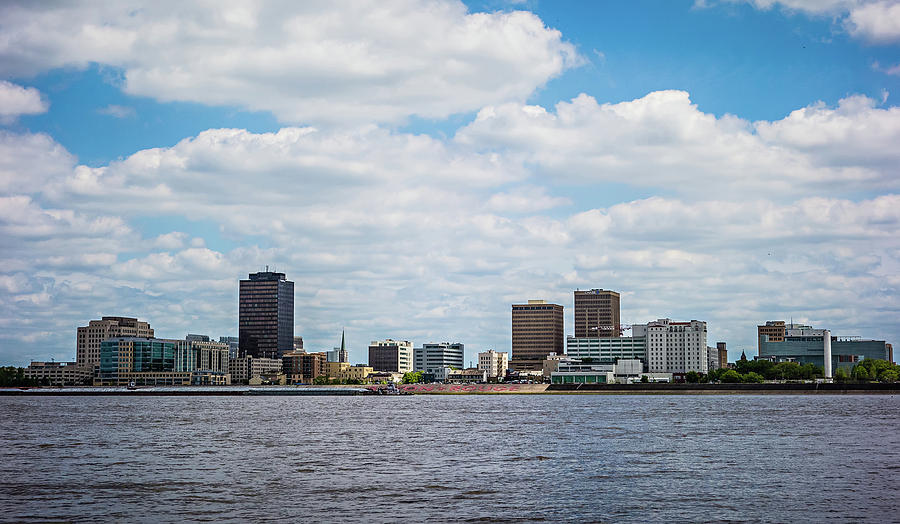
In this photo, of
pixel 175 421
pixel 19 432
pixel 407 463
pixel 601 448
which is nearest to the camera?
pixel 407 463

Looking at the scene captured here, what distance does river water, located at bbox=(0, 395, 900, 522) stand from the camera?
40.2m

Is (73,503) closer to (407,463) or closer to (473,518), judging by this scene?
(473,518)

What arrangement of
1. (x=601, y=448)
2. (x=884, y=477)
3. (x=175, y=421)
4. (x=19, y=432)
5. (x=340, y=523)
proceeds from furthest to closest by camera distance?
(x=175, y=421), (x=19, y=432), (x=601, y=448), (x=884, y=477), (x=340, y=523)

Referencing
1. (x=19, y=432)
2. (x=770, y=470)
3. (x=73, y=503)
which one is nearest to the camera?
(x=73, y=503)

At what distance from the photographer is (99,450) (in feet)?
236

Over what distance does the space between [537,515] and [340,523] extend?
27.8ft

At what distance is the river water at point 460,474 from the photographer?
132 ft

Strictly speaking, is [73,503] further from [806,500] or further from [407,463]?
[806,500]

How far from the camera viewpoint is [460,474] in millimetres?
53656

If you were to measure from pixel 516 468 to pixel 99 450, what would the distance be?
35387 mm

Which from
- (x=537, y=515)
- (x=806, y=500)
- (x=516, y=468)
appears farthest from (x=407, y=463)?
(x=806, y=500)

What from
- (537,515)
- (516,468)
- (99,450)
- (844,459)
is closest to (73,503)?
(537,515)

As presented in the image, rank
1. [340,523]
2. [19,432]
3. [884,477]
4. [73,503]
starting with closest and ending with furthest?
[340,523] → [73,503] → [884,477] → [19,432]

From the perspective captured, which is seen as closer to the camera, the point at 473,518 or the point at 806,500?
the point at 473,518
